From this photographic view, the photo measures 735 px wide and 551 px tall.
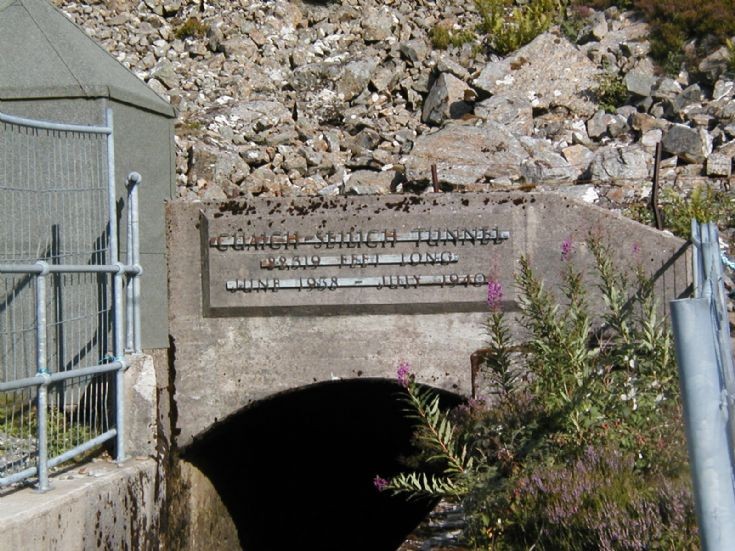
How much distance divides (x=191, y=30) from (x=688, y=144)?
11.0 meters

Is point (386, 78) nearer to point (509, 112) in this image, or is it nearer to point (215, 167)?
point (509, 112)

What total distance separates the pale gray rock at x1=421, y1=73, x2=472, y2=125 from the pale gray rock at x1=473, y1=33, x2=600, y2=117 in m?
0.37

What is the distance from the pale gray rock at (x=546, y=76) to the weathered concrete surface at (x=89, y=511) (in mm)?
10876

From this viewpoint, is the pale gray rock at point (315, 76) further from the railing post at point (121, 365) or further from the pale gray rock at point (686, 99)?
the railing post at point (121, 365)

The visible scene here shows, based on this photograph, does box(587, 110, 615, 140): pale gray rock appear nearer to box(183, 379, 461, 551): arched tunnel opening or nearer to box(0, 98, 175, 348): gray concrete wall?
box(183, 379, 461, 551): arched tunnel opening

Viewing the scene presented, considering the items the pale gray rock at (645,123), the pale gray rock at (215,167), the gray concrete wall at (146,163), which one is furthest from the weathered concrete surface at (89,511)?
the pale gray rock at (645,123)

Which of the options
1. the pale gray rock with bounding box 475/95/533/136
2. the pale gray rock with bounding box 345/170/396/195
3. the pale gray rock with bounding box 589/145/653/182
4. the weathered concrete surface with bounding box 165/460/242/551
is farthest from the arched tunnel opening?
the pale gray rock with bounding box 475/95/533/136

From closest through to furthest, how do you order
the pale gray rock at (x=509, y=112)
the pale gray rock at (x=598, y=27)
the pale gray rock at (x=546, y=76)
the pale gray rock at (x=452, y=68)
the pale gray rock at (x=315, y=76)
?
the pale gray rock at (x=509, y=112) → the pale gray rock at (x=546, y=76) → the pale gray rock at (x=452, y=68) → the pale gray rock at (x=315, y=76) → the pale gray rock at (x=598, y=27)

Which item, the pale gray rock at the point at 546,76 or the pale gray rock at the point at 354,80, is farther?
the pale gray rock at the point at 354,80

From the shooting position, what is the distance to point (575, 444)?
5254mm

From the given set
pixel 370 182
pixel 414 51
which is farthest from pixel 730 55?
pixel 370 182

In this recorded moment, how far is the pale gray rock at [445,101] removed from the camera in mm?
15867

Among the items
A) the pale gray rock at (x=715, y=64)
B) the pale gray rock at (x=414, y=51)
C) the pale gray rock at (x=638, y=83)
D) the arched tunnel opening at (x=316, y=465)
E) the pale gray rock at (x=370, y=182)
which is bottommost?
the arched tunnel opening at (x=316, y=465)

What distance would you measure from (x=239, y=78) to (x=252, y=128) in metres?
2.87
